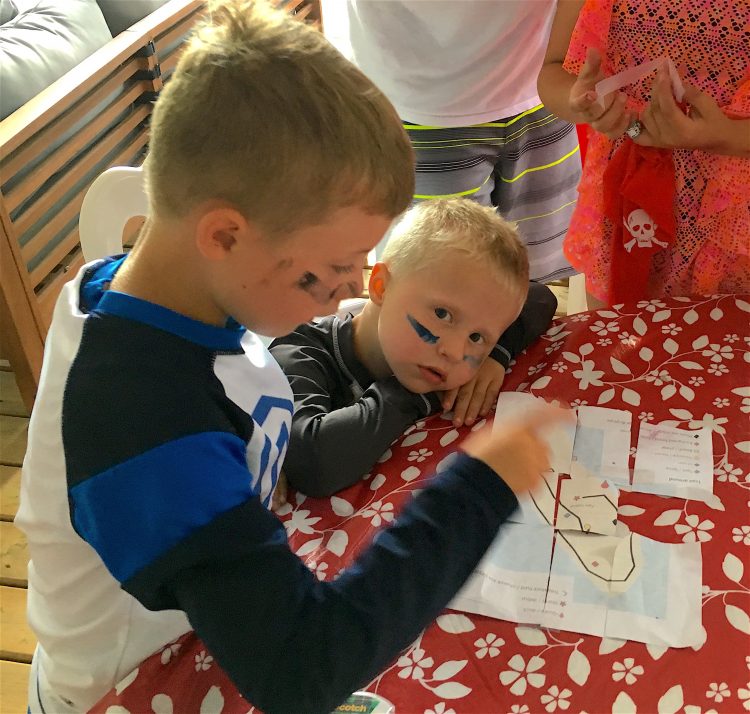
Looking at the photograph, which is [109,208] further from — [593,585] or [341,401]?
[593,585]

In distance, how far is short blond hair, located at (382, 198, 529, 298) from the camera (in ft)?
3.73

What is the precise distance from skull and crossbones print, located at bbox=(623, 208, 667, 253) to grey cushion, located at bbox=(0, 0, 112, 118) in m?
1.57

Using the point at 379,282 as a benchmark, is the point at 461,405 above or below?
below

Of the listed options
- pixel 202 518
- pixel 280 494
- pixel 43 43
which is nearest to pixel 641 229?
pixel 280 494

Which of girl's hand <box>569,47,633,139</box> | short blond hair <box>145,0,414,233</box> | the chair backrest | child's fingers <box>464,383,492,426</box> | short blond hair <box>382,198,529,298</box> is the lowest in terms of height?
child's fingers <box>464,383,492,426</box>

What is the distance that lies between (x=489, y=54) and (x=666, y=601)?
1041 mm

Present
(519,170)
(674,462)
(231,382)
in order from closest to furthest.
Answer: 1. (231,382)
2. (674,462)
3. (519,170)

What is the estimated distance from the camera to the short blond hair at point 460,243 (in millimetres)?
1137

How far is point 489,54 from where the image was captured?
1.45 metres

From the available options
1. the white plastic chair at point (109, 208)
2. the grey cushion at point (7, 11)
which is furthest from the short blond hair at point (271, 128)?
the grey cushion at point (7, 11)

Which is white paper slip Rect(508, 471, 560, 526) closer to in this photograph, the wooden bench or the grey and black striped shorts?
the grey and black striped shorts

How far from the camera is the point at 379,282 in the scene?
120 centimetres

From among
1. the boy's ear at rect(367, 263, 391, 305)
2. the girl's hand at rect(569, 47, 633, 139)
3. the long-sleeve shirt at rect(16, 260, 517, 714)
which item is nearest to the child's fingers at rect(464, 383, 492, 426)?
the boy's ear at rect(367, 263, 391, 305)

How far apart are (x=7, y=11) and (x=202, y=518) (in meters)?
2.23
